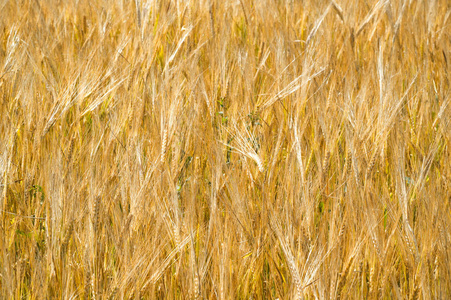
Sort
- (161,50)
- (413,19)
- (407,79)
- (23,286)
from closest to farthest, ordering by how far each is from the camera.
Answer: (23,286) → (407,79) → (161,50) → (413,19)

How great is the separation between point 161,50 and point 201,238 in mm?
1139

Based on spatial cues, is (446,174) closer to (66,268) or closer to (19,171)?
(66,268)

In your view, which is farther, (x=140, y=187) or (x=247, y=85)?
(x=247, y=85)

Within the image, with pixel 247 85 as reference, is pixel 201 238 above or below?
below

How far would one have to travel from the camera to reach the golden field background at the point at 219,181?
36.9 inches

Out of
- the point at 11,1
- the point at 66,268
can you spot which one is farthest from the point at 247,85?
the point at 11,1

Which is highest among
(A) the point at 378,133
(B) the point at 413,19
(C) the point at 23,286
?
(B) the point at 413,19

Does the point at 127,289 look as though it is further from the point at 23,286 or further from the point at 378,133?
the point at 378,133

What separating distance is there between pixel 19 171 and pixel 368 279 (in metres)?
0.93

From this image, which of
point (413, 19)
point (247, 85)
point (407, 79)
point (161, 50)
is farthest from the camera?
point (413, 19)

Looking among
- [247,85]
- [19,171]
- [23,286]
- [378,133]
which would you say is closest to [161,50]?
[247,85]

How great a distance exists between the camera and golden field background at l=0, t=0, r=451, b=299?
937 mm

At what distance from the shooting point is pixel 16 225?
114 centimetres

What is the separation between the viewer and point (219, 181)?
1061 millimetres
